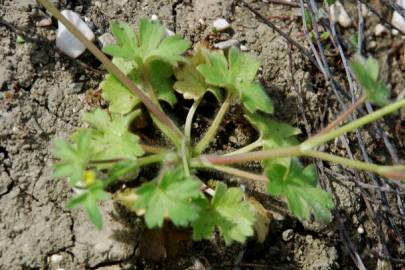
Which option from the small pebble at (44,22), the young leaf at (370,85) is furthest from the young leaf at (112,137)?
the young leaf at (370,85)

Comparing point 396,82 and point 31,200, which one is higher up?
point 31,200

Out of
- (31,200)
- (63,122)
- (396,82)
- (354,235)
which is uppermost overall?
(63,122)

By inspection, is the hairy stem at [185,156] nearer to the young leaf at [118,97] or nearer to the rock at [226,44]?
the young leaf at [118,97]

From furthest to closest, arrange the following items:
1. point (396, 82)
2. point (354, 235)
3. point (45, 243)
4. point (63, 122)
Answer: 1. point (396, 82)
2. point (354, 235)
3. point (63, 122)
4. point (45, 243)

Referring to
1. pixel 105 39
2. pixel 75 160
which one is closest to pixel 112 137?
pixel 75 160

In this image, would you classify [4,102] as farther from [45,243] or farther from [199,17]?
[199,17]

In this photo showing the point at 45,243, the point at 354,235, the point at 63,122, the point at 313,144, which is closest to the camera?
the point at 313,144

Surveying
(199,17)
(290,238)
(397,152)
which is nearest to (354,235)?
(290,238)
